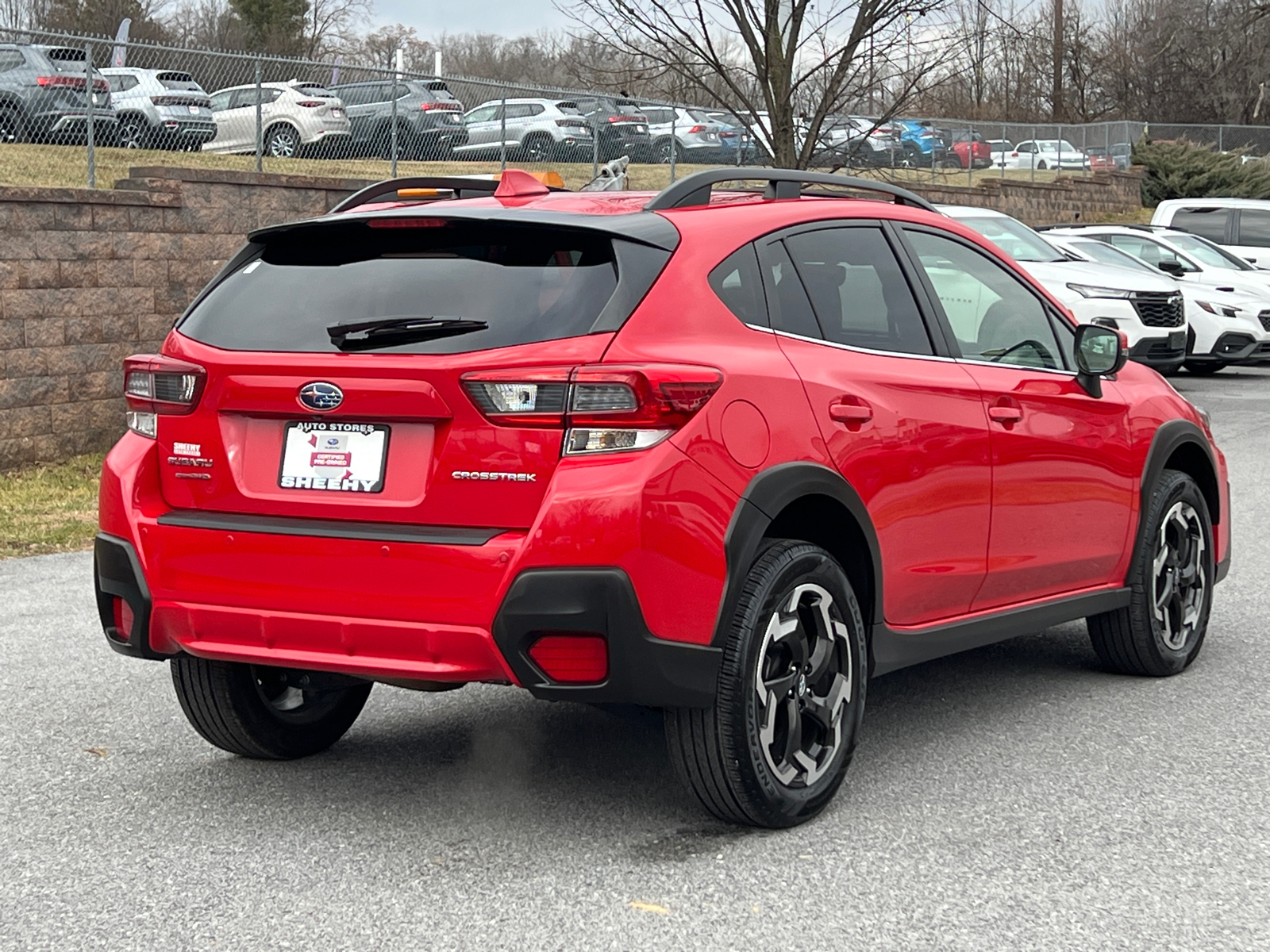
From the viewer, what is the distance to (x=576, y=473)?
380 cm

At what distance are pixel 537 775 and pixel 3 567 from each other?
504 centimetres

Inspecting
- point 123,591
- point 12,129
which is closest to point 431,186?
point 123,591

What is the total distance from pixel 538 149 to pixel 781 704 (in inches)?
610

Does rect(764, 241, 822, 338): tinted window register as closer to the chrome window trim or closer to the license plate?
the chrome window trim

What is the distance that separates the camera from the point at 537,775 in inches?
188

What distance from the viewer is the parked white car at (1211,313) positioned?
20.0m

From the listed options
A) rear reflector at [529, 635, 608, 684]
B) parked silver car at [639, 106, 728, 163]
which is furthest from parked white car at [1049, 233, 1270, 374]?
rear reflector at [529, 635, 608, 684]

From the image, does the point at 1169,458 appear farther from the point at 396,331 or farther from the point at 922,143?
the point at 922,143

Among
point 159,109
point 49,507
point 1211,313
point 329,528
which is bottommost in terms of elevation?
point 49,507

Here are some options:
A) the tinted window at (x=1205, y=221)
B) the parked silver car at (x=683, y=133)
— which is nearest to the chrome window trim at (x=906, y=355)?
the parked silver car at (x=683, y=133)

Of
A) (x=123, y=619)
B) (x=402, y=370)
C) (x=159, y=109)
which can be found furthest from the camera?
(x=159, y=109)

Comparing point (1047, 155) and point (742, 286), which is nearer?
point (742, 286)

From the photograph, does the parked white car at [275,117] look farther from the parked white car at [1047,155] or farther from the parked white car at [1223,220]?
the parked white car at [1047,155]

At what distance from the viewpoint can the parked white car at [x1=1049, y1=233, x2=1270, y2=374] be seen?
65.5ft
